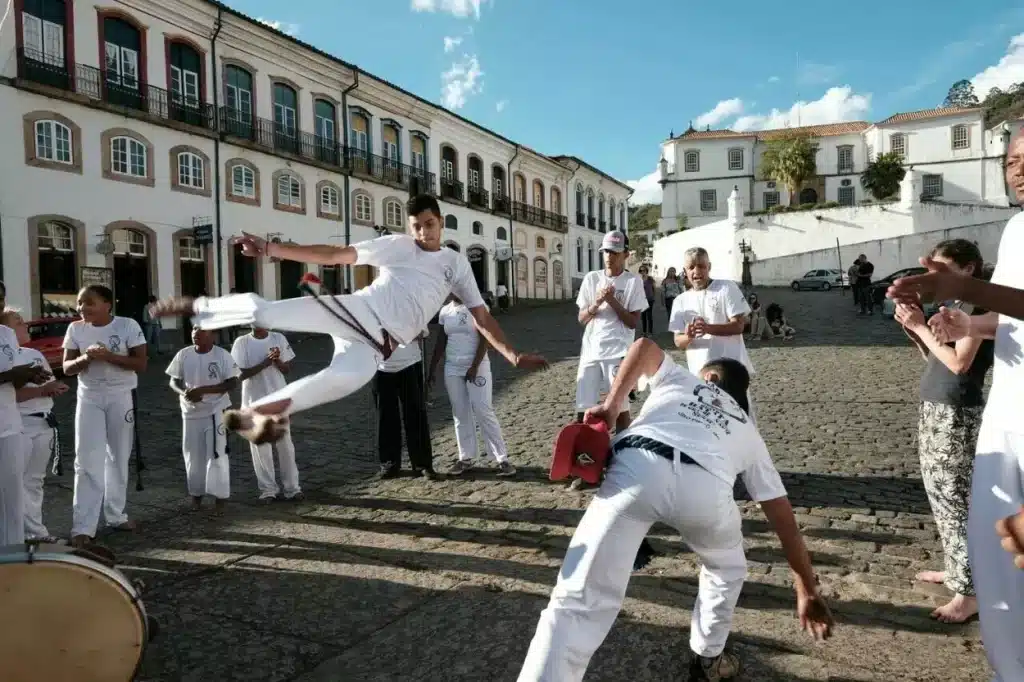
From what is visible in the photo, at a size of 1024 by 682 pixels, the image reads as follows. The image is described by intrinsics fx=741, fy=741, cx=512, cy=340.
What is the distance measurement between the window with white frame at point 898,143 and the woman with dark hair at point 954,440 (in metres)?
71.4

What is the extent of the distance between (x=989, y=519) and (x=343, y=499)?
553 centimetres

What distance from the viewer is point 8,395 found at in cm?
486

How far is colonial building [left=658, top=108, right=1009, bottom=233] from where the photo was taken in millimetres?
63562

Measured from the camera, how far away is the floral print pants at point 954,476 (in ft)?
13.3

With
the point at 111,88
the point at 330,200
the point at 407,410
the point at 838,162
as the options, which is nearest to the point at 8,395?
the point at 407,410

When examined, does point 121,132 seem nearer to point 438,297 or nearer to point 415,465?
point 415,465

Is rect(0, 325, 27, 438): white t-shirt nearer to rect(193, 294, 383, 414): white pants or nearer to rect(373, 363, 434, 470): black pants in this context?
rect(193, 294, 383, 414): white pants

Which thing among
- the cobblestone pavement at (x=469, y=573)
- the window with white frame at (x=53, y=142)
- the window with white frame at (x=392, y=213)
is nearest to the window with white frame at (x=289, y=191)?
the window with white frame at (x=392, y=213)

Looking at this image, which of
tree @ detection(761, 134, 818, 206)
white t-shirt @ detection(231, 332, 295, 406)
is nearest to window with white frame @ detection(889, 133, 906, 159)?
tree @ detection(761, 134, 818, 206)

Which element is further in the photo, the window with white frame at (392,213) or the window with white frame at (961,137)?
the window with white frame at (961,137)

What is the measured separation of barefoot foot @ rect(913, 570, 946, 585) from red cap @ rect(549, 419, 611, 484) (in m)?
2.95

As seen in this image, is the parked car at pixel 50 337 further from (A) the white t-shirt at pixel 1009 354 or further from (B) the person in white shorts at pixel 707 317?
(A) the white t-shirt at pixel 1009 354

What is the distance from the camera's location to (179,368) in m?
6.80

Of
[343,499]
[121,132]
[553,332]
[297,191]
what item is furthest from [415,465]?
[297,191]
